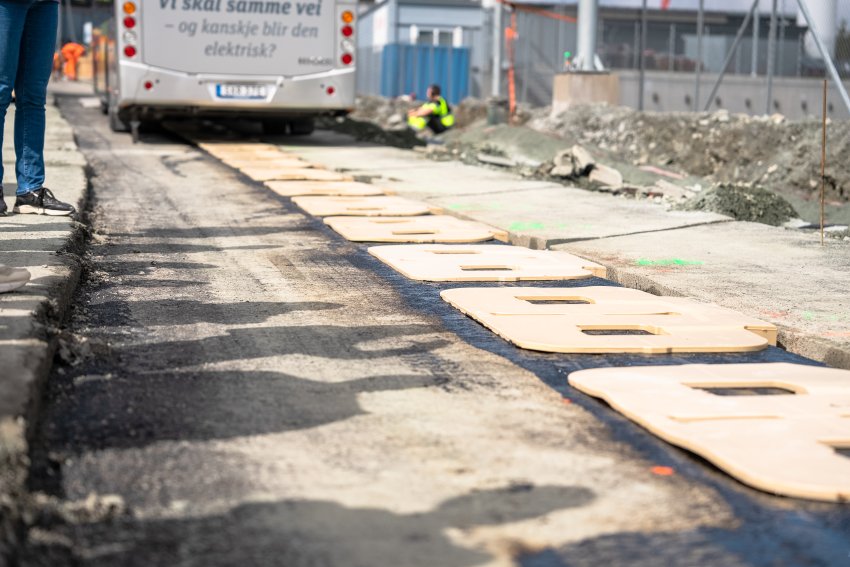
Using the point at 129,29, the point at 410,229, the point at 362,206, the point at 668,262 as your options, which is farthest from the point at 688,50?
the point at 668,262

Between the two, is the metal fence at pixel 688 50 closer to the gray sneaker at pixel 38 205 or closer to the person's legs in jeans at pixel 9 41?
the gray sneaker at pixel 38 205

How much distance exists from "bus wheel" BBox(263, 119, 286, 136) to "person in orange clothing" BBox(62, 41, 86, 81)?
82.5 ft

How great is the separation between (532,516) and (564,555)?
0.63 feet

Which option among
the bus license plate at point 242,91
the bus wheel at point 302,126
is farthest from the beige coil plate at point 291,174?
the bus wheel at point 302,126

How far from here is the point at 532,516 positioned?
7.95ft

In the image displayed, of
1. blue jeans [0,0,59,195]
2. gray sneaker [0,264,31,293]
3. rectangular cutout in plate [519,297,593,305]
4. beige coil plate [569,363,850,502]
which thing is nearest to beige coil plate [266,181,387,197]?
blue jeans [0,0,59,195]

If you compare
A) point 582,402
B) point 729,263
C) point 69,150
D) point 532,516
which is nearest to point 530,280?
point 729,263

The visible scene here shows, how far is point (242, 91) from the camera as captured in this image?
1380 centimetres

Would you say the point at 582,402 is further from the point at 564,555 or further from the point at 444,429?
the point at 564,555

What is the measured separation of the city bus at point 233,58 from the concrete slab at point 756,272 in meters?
7.81

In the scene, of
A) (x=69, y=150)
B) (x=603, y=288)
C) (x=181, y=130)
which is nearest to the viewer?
(x=603, y=288)

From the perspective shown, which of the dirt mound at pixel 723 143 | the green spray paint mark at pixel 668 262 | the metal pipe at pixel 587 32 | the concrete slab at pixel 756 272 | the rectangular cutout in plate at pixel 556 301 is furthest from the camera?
the metal pipe at pixel 587 32

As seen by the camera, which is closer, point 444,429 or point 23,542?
point 23,542

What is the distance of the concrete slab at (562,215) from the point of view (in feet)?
23.0
